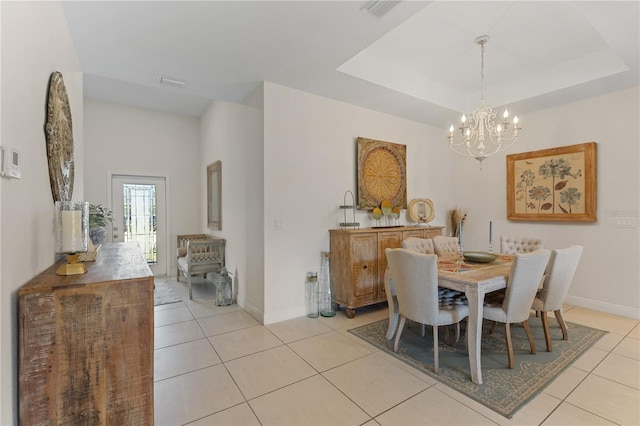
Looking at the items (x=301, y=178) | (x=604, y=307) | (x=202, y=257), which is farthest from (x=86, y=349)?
(x=604, y=307)

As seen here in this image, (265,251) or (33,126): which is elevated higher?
(33,126)

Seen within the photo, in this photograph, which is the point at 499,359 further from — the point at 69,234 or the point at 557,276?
the point at 69,234

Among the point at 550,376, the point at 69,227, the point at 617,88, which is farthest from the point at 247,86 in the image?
the point at 617,88

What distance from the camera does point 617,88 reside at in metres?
3.53

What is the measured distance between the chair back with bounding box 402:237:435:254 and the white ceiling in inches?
73.2

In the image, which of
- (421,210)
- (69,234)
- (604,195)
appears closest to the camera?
(69,234)

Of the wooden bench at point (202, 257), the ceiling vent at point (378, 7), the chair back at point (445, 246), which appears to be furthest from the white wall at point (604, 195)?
the wooden bench at point (202, 257)

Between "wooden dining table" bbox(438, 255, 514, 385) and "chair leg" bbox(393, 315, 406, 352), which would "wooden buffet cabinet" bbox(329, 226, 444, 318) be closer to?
"chair leg" bbox(393, 315, 406, 352)

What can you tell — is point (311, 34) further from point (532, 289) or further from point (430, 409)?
point (430, 409)

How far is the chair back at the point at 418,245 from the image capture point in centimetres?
338

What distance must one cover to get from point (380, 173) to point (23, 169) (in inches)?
148

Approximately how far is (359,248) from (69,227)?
273cm

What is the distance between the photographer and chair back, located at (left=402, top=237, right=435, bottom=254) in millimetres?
3378

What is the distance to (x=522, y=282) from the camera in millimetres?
2316
